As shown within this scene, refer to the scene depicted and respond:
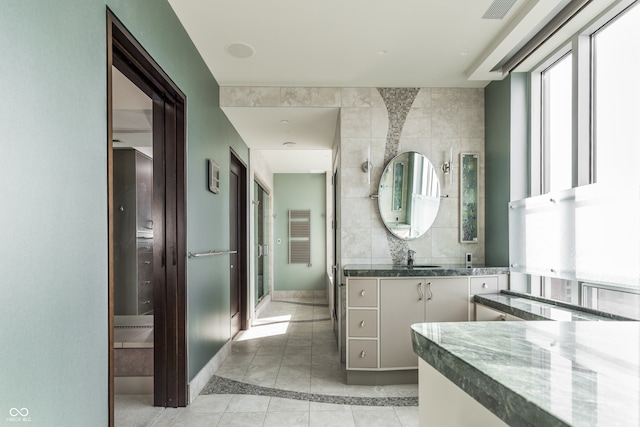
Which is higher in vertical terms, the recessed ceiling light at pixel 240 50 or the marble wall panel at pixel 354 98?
the recessed ceiling light at pixel 240 50

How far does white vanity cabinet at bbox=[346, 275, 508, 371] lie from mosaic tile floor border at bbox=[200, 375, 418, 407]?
0.88 ft

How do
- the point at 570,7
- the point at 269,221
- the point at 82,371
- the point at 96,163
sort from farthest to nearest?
the point at 269,221, the point at 570,7, the point at 96,163, the point at 82,371

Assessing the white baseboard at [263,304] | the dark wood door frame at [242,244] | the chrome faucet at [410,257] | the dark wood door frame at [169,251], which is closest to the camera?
the dark wood door frame at [169,251]

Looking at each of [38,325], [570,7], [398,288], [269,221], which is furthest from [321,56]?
[269,221]

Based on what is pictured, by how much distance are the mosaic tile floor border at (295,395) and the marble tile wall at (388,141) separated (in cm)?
118

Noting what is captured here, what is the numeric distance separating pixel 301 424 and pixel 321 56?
266cm

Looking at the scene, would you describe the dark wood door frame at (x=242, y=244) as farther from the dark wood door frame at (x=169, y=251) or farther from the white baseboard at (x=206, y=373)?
the dark wood door frame at (x=169, y=251)

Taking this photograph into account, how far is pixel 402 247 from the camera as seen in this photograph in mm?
3465

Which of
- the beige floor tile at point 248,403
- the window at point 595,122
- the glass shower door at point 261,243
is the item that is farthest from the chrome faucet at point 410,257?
the glass shower door at point 261,243

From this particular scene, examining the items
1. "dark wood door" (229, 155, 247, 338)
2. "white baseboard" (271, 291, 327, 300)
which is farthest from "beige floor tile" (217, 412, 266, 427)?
"white baseboard" (271, 291, 327, 300)

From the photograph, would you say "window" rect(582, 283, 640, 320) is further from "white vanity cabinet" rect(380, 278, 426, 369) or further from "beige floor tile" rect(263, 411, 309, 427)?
"beige floor tile" rect(263, 411, 309, 427)

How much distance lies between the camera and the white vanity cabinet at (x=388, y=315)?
292 centimetres

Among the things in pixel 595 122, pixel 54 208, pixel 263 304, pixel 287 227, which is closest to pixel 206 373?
pixel 54 208

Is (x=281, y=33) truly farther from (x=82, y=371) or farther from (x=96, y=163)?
(x=82, y=371)
